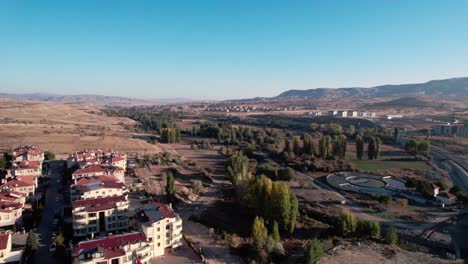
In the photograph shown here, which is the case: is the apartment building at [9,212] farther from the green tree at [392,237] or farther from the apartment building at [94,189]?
the green tree at [392,237]

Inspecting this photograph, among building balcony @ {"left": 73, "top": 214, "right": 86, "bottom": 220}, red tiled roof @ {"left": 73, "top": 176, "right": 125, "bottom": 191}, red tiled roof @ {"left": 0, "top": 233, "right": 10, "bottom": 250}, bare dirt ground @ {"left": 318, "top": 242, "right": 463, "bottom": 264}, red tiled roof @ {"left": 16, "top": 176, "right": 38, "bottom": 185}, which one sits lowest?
bare dirt ground @ {"left": 318, "top": 242, "right": 463, "bottom": 264}

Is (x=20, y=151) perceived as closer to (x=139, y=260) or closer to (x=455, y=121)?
(x=139, y=260)

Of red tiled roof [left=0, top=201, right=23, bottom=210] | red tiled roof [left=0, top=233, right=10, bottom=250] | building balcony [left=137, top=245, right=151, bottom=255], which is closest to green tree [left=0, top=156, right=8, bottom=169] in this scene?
red tiled roof [left=0, top=201, right=23, bottom=210]

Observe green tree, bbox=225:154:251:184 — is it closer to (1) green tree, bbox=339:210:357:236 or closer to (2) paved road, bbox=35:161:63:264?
(1) green tree, bbox=339:210:357:236

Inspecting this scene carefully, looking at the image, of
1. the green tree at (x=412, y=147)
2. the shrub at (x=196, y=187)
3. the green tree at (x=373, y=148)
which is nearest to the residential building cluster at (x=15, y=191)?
the shrub at (x=196, y=187)

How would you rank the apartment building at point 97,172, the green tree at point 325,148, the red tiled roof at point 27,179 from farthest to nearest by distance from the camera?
the green tree at point 325,148
the apartment building at point 97,172
the red tiled roof at point 27,179

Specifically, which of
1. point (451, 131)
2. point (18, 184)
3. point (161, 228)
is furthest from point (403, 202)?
point (451, 131)
